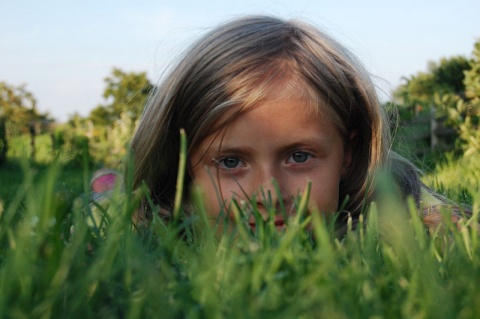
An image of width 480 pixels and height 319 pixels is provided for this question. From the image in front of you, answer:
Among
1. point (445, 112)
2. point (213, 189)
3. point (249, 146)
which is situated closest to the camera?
point (249, 146)

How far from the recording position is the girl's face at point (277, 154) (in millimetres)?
2480

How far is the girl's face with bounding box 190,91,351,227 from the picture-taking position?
2.48 m

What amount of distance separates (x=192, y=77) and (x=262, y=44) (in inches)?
13.2

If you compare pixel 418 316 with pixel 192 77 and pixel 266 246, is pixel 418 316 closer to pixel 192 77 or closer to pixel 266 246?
pixel 266 246

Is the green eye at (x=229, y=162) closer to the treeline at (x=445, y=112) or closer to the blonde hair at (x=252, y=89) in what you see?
the blonde hair at (x=252, y=89)

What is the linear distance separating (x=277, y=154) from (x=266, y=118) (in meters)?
0.15

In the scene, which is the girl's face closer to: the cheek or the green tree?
the cheek

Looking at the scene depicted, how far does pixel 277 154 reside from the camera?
8.21 ft

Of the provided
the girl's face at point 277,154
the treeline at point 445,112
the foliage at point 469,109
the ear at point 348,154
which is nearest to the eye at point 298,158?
the girl's face at point 277,154

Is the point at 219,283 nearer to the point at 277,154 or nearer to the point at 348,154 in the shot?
the point at 277,154

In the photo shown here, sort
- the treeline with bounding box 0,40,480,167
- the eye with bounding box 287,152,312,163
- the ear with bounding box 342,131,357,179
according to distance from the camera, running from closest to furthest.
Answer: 1. the eye with bounding box 287,152,312,163
2. the ear with bounding box 342,131,357,179
3. the treeline with bounding box 0,40,480,167

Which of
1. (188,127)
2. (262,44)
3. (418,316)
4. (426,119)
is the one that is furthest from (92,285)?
(426,119)

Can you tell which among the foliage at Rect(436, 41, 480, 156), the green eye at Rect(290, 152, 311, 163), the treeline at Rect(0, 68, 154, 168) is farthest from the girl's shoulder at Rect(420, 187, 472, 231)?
the treeline at Rect(0, 68, 154, 168)

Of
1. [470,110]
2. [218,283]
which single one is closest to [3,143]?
[470,110]
